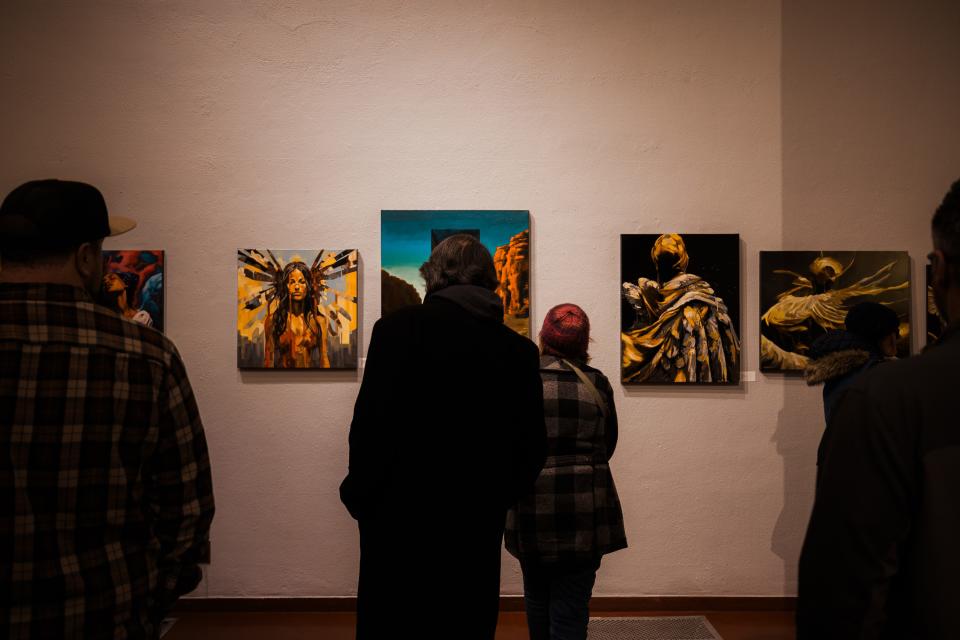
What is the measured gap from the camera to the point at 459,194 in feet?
14.1

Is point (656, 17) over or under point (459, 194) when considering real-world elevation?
over

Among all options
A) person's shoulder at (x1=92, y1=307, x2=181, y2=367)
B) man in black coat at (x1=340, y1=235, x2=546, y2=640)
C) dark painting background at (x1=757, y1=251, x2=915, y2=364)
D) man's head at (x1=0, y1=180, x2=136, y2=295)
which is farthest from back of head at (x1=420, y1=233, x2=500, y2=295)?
dark painting background at (x1=757, y1=251, x2=915, y2=364)

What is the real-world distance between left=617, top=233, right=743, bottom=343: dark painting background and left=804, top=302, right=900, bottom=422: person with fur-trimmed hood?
0.93m

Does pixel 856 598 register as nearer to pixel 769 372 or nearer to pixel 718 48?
pixel 769 372

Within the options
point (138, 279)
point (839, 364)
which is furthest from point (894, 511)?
point (138, 279)

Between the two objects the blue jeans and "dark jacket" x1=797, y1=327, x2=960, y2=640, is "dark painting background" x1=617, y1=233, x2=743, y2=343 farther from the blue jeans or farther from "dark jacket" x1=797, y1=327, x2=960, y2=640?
"dark jacket" x1=797, y1=327, x2=960, y2=640

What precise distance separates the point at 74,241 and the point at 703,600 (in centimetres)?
396

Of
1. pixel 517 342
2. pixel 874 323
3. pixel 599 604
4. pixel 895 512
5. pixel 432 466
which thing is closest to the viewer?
pixel 895 512

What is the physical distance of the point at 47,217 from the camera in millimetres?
1526

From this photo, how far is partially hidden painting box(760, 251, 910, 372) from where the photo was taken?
4.25 m

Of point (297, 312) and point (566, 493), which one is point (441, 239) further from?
point (566, 493)

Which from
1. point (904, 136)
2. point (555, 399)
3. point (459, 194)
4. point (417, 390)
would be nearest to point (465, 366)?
point (417, 390)

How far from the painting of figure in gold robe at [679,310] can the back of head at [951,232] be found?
2.96 m

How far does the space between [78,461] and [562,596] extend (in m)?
1.91
